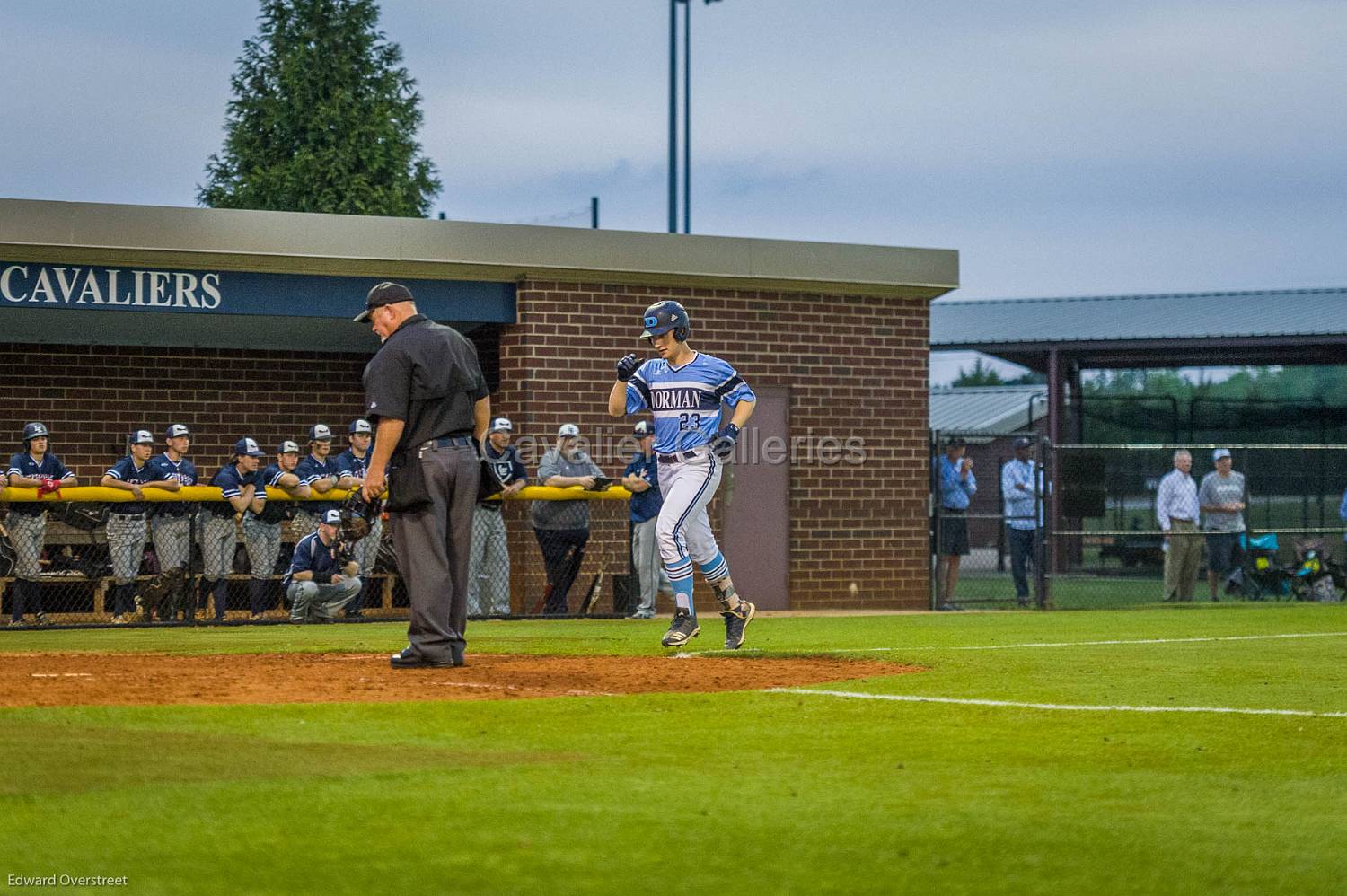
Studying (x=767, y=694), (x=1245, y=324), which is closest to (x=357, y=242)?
(x=767, y=694)

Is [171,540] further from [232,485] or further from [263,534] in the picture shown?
[263,534]

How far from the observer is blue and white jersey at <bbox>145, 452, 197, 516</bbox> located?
1552 cm

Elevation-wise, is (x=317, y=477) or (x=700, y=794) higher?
(x=317, y=477)

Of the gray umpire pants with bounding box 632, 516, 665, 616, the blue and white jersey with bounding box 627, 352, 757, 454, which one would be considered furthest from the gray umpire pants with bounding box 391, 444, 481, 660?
the gray umpire pants with bounding box 632, 516, 665, 616

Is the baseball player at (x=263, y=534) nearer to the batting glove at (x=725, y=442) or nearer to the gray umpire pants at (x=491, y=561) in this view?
the gray umpire pants at (x=491, y=561)

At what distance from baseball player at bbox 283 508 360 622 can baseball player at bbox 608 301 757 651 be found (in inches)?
226

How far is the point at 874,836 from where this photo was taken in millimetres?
4660

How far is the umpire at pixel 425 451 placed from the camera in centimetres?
899

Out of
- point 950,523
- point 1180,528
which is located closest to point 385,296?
point 950,523

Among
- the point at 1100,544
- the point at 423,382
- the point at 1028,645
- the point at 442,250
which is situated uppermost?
the point at 442,250

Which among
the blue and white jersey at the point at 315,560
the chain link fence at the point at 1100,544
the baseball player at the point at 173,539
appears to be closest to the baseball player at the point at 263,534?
the blue and white jersey at the point at 315,560

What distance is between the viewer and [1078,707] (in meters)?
7.99

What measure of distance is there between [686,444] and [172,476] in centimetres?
696

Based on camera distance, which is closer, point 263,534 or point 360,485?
point 360,485
